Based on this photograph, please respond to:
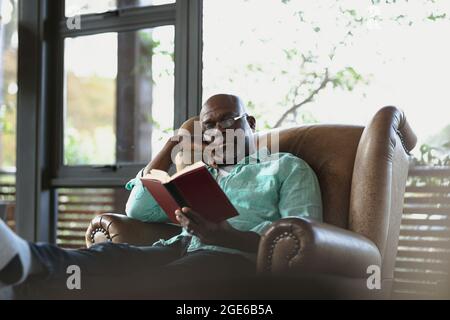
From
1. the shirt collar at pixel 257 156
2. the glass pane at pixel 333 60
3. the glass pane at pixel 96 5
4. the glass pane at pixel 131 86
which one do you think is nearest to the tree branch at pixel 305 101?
the glass pane at pixel 333 60

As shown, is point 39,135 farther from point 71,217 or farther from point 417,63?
point 417,63

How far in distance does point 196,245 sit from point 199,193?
0.50 metres

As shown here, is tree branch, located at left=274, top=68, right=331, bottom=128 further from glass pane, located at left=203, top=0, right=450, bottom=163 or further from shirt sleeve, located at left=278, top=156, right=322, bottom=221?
shirt sleeve, located at left=278, top=156, right=322, bottom=221

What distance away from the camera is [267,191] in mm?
2174

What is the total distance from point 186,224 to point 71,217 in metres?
2.20

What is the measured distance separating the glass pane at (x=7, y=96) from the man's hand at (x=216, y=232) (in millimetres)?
2926

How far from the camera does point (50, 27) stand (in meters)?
3.72

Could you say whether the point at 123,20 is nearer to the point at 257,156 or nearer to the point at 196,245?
the point at 257,156

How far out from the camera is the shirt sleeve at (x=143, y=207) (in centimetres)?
247

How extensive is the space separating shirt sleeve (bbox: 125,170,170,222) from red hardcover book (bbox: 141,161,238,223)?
1.92 ft

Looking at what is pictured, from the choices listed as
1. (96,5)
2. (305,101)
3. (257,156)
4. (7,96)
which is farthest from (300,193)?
(7,96)
